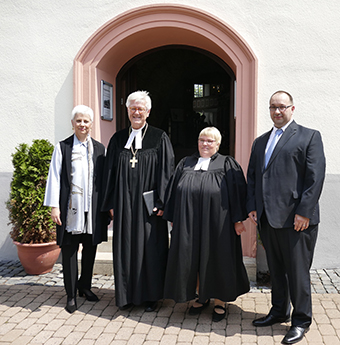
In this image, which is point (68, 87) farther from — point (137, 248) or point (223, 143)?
point (223, 143)

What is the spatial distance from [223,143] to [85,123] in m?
4.17

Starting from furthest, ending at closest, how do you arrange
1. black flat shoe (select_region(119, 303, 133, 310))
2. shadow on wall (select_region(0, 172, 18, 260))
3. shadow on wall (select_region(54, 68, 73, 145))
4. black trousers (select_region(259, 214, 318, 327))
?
shadow on wall (select_region(0, 172, 18, 260)) < shadow on wall (select_region(54, 68, 73, 145)) < black flat shoe (select_region(119, 303, 133, 310)) < black trousers (select_region(259, 214, 318, 327))

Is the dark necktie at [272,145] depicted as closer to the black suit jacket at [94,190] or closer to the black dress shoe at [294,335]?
the black dress shoe at [294,335]

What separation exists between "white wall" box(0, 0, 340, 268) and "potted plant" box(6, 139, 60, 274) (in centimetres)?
54

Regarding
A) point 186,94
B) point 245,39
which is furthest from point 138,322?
point 186,94

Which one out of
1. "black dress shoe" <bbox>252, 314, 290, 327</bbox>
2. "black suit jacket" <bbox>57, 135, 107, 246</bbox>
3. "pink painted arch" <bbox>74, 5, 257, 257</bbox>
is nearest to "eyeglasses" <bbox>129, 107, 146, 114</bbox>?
"black suit jacket" <bbox>57, 135, 107, 246</bbox>

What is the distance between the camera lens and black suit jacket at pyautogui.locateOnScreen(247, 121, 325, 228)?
3.06m

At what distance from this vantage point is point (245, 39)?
16.2ft

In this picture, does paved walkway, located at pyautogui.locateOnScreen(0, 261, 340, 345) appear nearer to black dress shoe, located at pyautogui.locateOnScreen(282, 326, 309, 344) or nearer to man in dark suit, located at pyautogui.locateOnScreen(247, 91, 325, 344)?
black dress shoe, located at pyautogui.locateOnScreen(282, 326, 309, 344)

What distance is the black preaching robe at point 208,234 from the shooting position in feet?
11.4

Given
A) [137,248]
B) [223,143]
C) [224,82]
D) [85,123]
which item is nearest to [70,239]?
[137,248]

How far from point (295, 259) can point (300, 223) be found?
11.9 inches

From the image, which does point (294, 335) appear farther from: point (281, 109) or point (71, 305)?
point (71, 305)

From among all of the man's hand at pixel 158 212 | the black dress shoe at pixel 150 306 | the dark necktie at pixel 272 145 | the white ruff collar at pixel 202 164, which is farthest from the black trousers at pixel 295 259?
the black dress shoe at pixel 150 306
